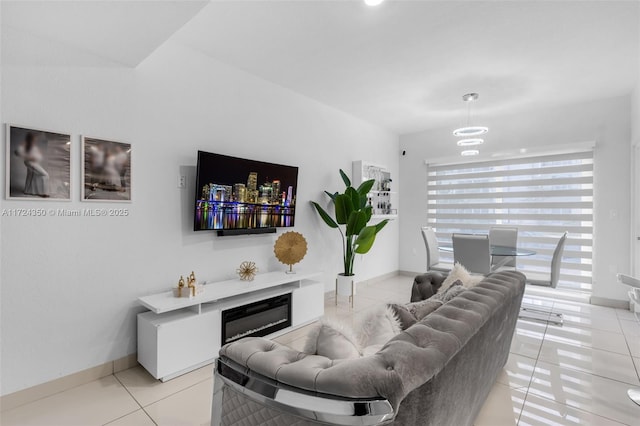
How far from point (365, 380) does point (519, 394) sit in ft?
6.64

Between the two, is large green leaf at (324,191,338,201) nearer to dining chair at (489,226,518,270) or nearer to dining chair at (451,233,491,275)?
dining chair at (451,233,491,275)

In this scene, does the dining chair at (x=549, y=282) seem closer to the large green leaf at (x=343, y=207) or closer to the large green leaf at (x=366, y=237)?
the large green leaf at (x=366, y=237)

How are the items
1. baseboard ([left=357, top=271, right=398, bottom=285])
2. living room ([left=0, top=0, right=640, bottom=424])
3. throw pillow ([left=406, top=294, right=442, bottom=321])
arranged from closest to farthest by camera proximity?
throw pillow ([left=406, top=294, right=442, bottom=321]), living room ([left=0, top=0, right=640, bottom=424]), baseboard ([left=357, top=271, right=398, bottom=285])

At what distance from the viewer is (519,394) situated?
2.19 meters

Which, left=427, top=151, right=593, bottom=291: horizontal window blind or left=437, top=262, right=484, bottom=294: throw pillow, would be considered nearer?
left=437, top=262, right=484, bottom=294: throw pillow

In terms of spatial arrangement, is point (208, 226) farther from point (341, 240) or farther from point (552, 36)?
point (552, 36)

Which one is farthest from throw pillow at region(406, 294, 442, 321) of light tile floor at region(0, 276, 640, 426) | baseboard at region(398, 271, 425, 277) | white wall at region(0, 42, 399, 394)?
baseboard at region(398, 271, 425, 277)

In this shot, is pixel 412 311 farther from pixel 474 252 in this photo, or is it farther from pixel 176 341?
pixel 474 252

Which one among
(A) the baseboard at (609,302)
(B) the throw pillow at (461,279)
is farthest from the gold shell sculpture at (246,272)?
(A) the baseboard at (609,302)

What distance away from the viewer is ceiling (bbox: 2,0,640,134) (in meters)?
2.00

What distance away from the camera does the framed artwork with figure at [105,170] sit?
7.64 ft

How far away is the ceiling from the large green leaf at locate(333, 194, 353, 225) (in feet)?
4.47

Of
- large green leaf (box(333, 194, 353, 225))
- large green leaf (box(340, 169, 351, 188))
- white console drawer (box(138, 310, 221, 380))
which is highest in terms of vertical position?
large green leaf (box(340, 169, 351, 188))

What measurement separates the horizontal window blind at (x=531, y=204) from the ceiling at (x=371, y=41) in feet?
3.79
